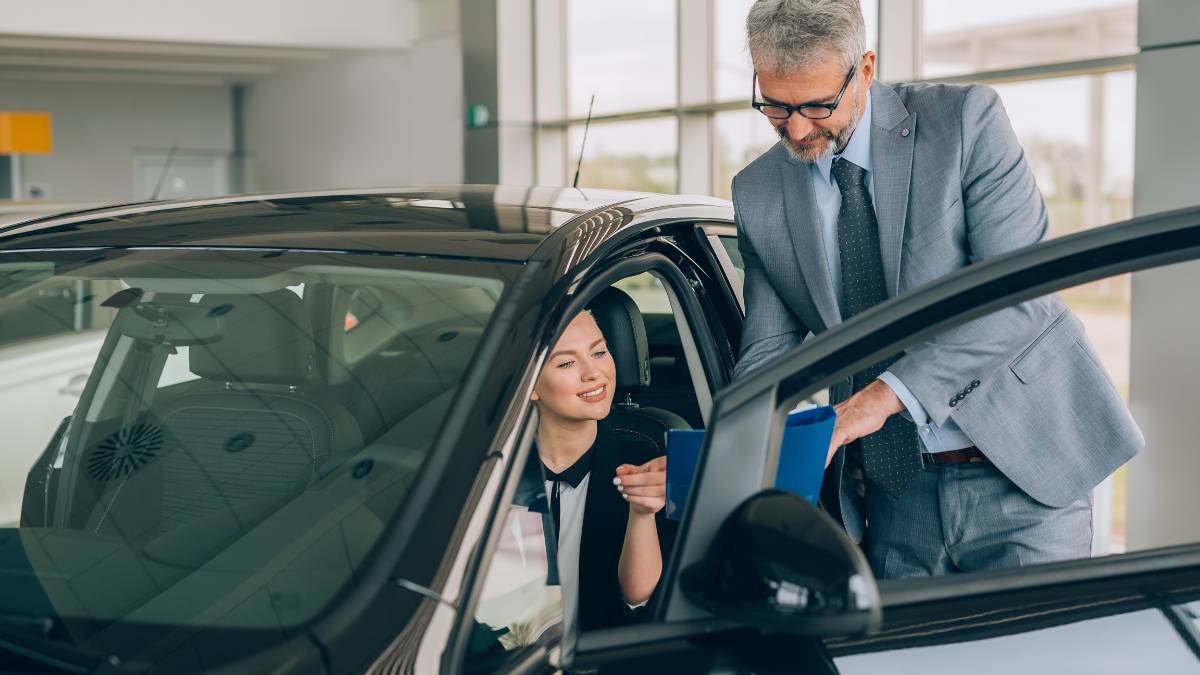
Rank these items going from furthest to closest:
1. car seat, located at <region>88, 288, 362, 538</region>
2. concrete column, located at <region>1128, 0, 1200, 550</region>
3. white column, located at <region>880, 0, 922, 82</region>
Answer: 1. white column, located at <region>880, 0, 922, 82</region>
2. concrete column, located at <region>1128, 0, 1200, 550</region>
3. car seat, located at <region>88, 288, 362, 538</region>

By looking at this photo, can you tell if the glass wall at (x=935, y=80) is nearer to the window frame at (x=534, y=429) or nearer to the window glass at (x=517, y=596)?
the window frame at (x=534, y=429)

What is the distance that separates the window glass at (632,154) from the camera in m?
8.45

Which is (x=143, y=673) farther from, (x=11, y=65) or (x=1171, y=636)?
(x=11, y=65)

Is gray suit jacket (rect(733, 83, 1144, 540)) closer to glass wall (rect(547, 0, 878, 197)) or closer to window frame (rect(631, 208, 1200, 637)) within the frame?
window frame (rect(631, 208, 1200, 637))

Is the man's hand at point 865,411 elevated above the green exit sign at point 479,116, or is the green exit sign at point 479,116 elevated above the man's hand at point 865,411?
the green exit sign at point 479,116

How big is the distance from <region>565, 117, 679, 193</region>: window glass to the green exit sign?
69 cm

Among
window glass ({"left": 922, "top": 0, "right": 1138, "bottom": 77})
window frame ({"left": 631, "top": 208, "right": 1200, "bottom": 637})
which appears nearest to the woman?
window frame ({"left": 631, "top": 208, "right": 1200, "bottom": 637})

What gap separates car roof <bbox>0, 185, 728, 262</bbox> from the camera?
4.84 ft

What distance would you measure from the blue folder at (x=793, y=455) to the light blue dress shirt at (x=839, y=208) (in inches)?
17.1

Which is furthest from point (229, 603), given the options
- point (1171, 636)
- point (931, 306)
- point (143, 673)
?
point (1171, 636)

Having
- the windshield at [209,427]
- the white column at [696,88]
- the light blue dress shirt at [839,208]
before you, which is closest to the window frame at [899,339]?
the windshield at [209,427]

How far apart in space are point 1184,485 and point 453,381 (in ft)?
15.1

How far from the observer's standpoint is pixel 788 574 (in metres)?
0.99

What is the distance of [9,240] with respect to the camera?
1671mm
